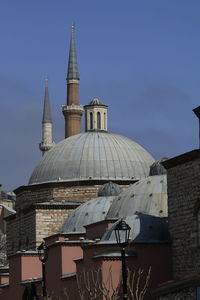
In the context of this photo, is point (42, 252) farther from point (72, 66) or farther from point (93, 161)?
point (72, 66)

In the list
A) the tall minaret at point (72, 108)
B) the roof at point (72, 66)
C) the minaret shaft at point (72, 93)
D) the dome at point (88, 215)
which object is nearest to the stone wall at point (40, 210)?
the dome at point (88, 215)

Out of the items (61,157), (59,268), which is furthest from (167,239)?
(61,157)

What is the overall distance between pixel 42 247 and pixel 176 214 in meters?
5.42

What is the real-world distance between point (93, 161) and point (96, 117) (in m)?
3.34

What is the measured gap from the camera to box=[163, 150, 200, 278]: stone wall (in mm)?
27859

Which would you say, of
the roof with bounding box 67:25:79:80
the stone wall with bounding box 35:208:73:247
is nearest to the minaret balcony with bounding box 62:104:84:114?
the roof with bounding box 67:25:79:80

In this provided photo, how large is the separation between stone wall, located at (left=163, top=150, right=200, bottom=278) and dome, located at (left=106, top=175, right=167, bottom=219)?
6.26 m

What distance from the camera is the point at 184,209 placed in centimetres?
2864

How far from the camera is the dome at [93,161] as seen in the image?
4989 cm

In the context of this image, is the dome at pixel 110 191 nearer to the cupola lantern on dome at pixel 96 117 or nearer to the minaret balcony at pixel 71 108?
Result: the cupola lantern on dome at pixel 96 117

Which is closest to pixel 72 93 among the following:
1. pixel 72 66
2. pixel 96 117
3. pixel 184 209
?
pixel 72 66

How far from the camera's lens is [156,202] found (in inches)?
1427

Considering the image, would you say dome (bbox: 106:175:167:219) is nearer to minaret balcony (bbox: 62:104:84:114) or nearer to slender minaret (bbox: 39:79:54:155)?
minaret balcony (bbox: 62:104:84:114)

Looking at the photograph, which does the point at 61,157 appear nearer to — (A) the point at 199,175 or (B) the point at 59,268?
(B) the point at 59,268
